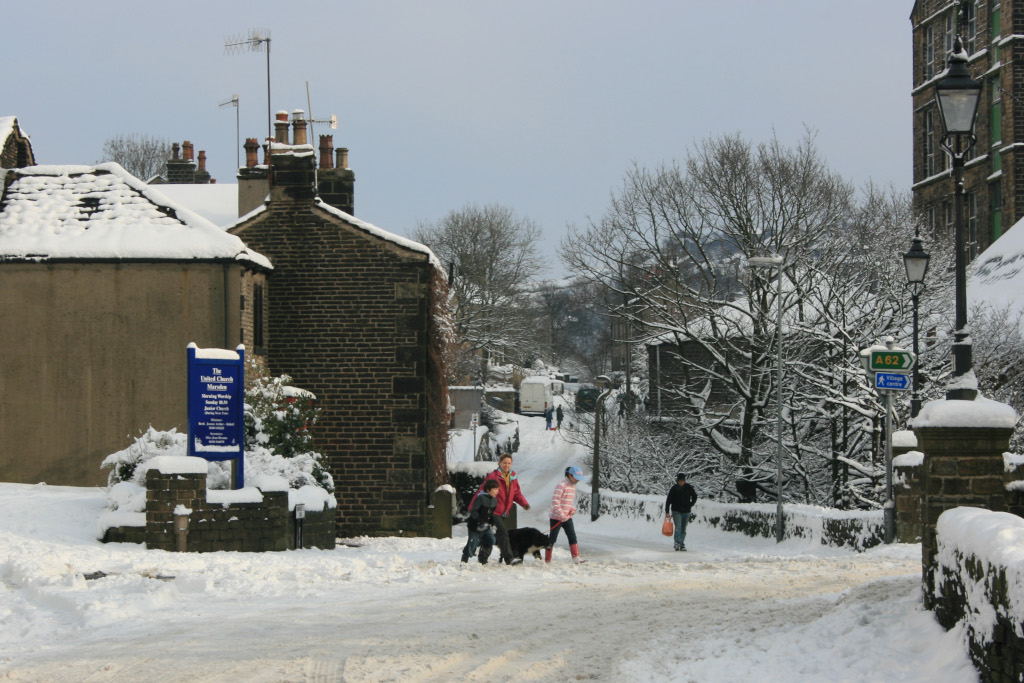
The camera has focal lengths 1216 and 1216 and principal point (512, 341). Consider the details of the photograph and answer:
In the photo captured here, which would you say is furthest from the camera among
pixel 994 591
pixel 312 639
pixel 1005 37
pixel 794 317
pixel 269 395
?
pixel 1005 37

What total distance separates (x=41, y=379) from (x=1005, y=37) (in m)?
41.8

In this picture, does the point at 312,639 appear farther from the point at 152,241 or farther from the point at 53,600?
the point at 152,241

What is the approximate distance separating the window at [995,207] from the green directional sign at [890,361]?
33284 millimetres

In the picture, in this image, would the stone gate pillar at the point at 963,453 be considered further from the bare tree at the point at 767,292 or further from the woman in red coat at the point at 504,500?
the bare tree at the point at 767,292

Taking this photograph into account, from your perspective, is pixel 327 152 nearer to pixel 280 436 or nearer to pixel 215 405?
pixel 280 436

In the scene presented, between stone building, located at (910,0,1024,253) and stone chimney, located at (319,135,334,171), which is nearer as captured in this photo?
stone chimney, located at (319,135,334,171)

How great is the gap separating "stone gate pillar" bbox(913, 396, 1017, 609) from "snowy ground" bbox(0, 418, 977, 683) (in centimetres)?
90

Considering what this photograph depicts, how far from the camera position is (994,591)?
24.3 feet

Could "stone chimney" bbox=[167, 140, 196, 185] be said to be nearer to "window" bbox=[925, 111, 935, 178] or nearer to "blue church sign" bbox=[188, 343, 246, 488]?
"blue church sign" bbox=[188, 343, 246, 488]

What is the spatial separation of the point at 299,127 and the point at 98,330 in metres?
6.42

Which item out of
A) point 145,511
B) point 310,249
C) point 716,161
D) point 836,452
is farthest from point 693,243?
point 145,511

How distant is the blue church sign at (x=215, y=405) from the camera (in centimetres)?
1725

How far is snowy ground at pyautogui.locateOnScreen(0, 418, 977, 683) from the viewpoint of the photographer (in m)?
8.66

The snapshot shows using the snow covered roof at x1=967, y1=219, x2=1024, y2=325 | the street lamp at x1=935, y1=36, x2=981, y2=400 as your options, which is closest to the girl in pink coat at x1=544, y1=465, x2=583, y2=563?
the street lamp at x1=935, y1=36, x2=981, y2=400
